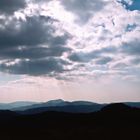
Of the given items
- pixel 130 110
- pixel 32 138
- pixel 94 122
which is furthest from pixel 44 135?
pixel 130 110

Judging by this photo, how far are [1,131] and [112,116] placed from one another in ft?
173

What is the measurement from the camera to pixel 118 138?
80312 millimetres

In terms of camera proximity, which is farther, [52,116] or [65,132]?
[52,116]

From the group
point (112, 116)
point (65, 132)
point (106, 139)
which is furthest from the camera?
point (112, 116)

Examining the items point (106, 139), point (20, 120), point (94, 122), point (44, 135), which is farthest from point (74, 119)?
point (106, 139)

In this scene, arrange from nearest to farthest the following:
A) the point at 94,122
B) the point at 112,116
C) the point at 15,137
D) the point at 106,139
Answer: the point at 106,139, the point at 15,137, the point at 94,122, the point at 112,116

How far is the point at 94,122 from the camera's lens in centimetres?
11225

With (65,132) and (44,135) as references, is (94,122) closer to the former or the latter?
(65,132)

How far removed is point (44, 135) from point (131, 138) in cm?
2526

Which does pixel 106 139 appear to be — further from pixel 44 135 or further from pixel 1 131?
pixel 1 131

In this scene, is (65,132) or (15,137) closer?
(15,137)

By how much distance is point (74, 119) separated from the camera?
4764 inches

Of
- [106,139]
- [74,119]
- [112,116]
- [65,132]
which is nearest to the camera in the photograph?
[106,139]

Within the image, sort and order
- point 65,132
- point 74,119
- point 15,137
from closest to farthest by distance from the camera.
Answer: point 15,137, point 65,132, point 74,119
